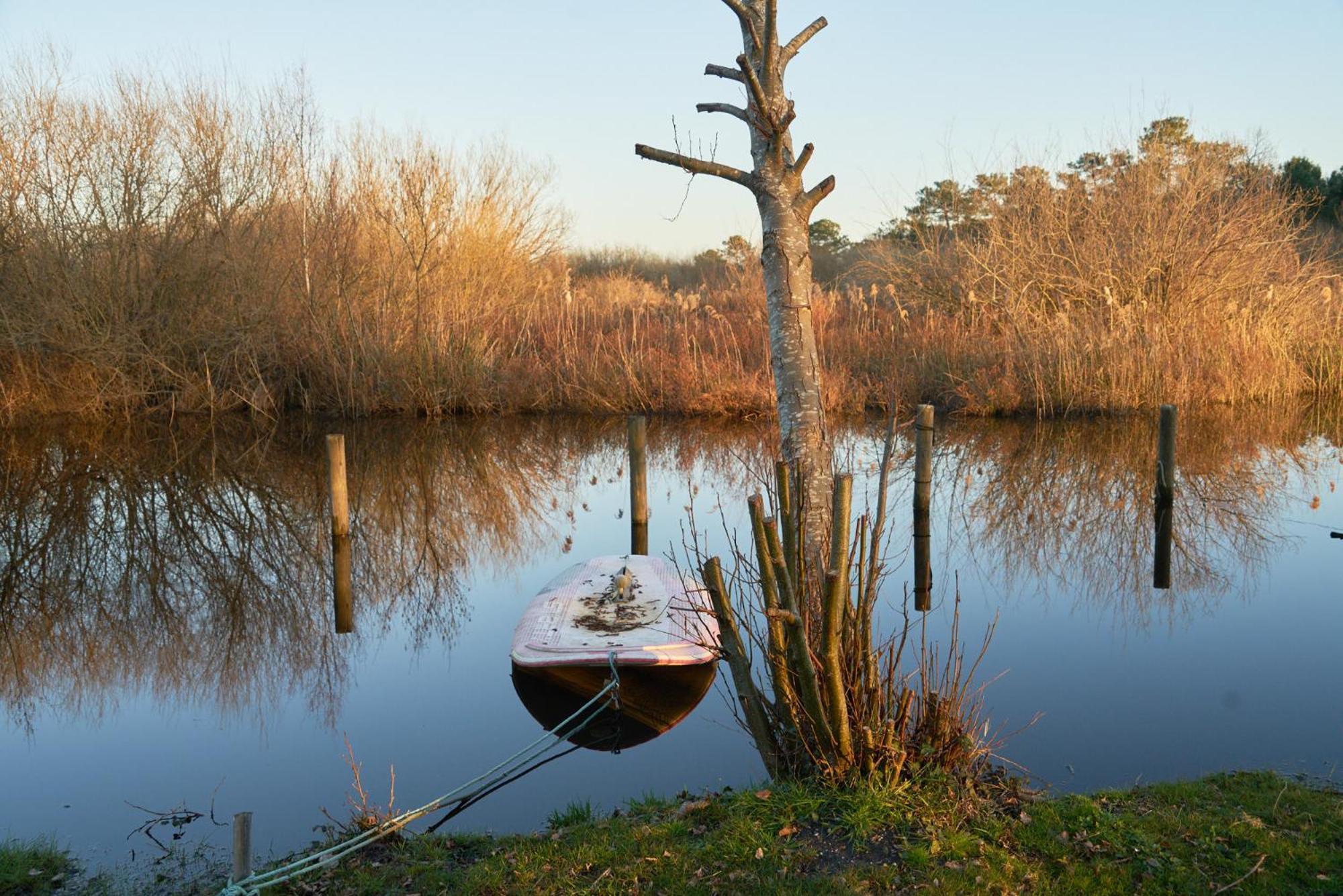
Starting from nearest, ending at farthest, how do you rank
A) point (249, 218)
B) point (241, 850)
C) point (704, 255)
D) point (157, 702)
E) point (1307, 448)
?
point (241, 850)
point (157, 702)
point (1307, 448)
point (249, 218)
point (704, 255)

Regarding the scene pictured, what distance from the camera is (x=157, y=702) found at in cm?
711

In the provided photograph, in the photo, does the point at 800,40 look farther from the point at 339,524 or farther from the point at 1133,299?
the point at 1133,299

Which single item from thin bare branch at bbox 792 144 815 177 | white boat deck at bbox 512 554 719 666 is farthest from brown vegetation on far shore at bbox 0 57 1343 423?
thin bare branch at bbox 792 144 815 177

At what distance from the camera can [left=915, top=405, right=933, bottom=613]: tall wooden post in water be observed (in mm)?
9672

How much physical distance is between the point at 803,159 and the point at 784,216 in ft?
0.80

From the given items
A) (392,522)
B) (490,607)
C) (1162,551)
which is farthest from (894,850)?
(392,522)

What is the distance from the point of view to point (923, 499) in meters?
10.6

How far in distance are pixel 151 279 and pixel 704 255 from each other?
29326 millimetres

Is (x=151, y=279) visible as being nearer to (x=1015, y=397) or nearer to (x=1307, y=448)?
(x=1015, y=397)

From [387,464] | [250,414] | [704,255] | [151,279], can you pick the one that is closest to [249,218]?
[151,279]

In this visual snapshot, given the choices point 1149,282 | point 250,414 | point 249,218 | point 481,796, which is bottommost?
point 481,796

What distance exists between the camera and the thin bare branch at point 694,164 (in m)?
4.24

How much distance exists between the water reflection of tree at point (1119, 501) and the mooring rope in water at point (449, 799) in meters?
4.34

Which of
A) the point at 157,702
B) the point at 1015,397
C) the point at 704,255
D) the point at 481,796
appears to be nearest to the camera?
the point at 481,796
